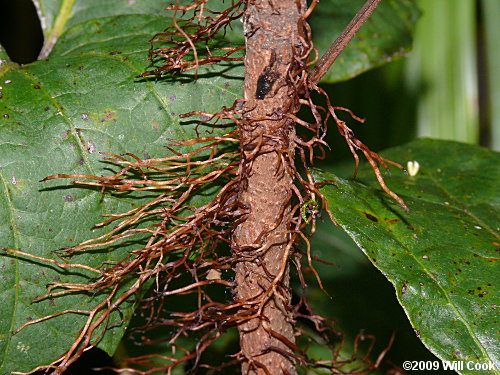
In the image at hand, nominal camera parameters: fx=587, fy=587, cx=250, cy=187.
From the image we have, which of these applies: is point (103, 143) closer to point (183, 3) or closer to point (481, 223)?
point (183, 3)

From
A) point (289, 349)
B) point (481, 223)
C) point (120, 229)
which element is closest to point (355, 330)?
point (481, 223)

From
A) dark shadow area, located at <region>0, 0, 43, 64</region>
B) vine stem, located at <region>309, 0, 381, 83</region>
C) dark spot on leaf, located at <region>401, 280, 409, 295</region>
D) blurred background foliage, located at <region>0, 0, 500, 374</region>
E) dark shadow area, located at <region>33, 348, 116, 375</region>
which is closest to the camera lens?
vine stem, located at <region>309, 0, 381, 83</region>

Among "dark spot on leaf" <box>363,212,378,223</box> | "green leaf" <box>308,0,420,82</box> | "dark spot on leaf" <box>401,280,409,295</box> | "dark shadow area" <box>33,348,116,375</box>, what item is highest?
"green leaf" <box>308,0,420,82</box>

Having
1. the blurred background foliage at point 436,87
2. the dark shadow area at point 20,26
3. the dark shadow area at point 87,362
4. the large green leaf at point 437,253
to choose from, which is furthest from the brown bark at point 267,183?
the dark shadow area at point 20,26

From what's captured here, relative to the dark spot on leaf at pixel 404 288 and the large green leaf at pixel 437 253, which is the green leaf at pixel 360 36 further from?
the dark spot on leaf at pixel 404 288

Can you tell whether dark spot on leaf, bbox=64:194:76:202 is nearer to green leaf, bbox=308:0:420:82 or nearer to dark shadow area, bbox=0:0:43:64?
green leaf, bbox=308:0:420:82

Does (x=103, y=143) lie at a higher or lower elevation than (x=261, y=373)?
higher

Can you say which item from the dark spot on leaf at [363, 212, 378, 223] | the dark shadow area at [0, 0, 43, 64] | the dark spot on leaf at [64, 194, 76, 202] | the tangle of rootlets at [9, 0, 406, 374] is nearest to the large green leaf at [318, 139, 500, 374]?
the dark spot on leaf at [363, 212, 378, 223]
